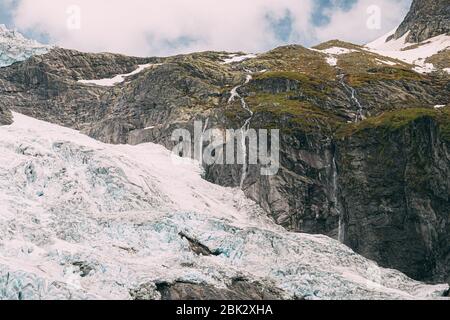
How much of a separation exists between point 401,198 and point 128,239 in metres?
38.4

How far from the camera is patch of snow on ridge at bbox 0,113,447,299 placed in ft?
239

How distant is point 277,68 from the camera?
537 feet

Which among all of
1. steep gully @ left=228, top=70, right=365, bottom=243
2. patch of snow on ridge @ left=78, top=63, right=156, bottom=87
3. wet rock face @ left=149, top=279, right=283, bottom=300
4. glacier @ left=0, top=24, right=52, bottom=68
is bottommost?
wet rock face @ left=149, top=279, right=283, bottom=300

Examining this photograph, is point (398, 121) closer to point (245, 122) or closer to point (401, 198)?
point (401, 198)

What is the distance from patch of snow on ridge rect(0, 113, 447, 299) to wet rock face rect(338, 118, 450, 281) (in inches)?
387

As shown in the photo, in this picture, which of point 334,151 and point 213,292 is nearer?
point 213,292

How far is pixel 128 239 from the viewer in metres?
81.5

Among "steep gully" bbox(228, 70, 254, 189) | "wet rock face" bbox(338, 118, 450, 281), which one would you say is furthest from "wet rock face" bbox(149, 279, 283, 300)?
"steep gully" bbox(228, 70, 254, 189)

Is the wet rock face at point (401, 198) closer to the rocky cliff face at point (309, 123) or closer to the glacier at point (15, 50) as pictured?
the rocky cliff face at point (309, 123)

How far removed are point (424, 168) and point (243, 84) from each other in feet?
150

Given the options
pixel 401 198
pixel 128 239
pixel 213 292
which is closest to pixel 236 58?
pixel 401 198

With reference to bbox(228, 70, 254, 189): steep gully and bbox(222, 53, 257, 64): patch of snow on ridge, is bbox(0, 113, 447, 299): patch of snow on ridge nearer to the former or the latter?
bbox(228, 70, 254, 189): steep gully

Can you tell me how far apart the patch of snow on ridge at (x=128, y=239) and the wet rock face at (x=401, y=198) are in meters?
9.82

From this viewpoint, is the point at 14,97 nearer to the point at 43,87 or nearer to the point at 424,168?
the point at 43,87
